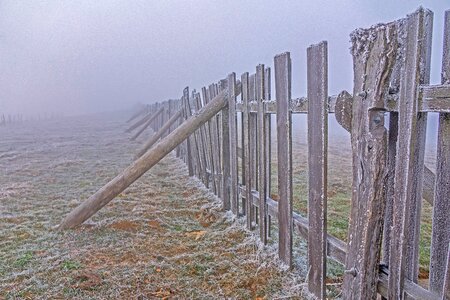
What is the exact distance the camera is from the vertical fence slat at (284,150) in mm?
2959

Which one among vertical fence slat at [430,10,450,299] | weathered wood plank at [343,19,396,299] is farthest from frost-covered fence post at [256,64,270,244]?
vertical fence slat at [430,10,450,299]

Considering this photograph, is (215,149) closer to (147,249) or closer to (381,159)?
(147,249)

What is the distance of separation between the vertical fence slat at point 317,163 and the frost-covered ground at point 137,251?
30 cm

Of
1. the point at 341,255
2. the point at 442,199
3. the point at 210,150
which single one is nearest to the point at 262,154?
the point at 341,255

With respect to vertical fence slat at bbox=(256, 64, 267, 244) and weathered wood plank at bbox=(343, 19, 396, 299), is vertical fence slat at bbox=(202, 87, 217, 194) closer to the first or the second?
vertical fence slat at bbox=(256, 64, 267, 244)

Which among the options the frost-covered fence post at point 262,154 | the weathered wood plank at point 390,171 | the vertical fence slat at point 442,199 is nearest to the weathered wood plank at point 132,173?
the frost-covered fence post at point 262,154

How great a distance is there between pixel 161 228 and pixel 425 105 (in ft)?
11.4

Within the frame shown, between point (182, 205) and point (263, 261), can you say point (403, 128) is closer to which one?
point (263, 261)

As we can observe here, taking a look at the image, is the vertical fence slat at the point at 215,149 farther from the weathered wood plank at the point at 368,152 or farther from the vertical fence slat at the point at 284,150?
the weathered wood plank at the point at 368,152

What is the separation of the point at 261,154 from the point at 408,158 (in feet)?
6.44

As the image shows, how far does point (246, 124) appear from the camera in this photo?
4141 mm

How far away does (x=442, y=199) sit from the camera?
1656 millimetres

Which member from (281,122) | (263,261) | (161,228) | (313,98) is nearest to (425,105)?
(313,98)

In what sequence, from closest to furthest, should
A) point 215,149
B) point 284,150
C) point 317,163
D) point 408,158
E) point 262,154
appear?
point 408,158
point 317,163
point 284,150
point 262,154
point 215,149
